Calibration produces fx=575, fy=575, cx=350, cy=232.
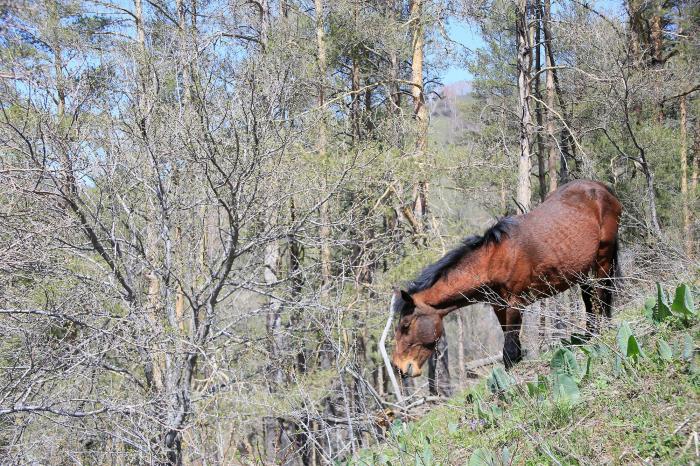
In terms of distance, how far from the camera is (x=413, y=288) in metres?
5.63

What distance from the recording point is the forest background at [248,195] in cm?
573

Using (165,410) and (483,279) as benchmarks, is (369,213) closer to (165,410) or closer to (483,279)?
(483,279)

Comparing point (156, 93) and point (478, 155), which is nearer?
point (156, 93)

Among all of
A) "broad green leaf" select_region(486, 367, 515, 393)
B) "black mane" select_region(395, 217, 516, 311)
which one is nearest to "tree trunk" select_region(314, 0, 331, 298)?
"black mane" select_region(395, 217, 516, 311)

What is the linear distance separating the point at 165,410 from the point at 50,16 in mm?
5962

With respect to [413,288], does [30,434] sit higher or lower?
lower

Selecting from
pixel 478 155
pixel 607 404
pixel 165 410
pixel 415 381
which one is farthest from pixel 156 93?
pixel 415 381

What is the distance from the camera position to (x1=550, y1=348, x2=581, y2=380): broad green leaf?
372 centimetres

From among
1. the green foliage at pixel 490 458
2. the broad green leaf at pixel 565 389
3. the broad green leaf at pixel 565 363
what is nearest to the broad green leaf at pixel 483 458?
the green foliage at pixel 490 458

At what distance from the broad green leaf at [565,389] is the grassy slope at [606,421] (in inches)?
1.7

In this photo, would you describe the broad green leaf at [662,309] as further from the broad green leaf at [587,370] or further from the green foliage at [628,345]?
the broad green leaf at [587,370]

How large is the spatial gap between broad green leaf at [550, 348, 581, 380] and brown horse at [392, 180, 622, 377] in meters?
1.43

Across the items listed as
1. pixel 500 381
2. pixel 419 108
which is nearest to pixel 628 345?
pixel 500 381

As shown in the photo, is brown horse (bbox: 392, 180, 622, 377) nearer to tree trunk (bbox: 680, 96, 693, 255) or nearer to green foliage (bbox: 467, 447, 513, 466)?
green foliage (bbox: 467, 447, 513, 466)
